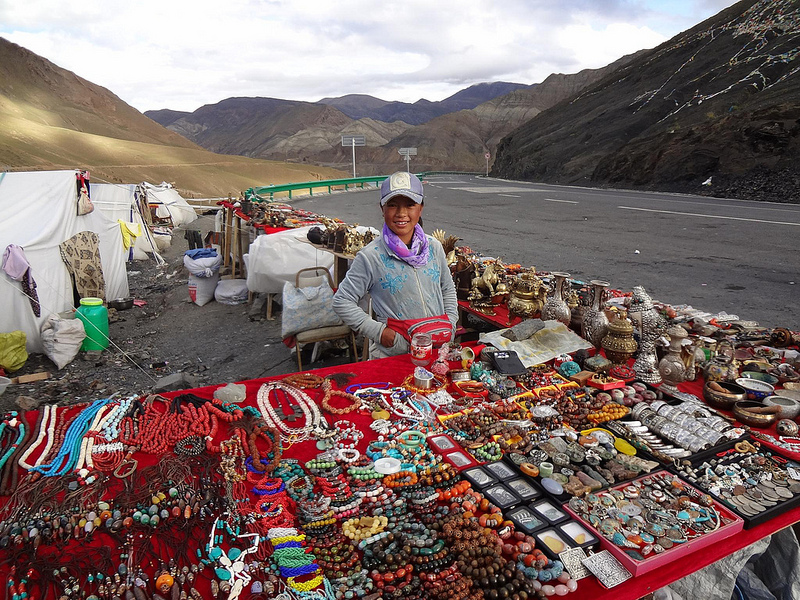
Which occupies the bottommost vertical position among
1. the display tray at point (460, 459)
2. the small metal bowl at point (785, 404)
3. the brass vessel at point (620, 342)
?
the display tray at point (460, 459)

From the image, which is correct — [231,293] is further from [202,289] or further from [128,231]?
[128,231]

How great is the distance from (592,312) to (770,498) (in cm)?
154

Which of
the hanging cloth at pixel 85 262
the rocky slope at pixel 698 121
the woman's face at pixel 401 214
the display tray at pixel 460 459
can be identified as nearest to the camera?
the display tray at pixel 460 459

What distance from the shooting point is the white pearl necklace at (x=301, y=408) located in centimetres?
220

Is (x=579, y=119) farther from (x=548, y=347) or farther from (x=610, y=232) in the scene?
(x=548, y=347)

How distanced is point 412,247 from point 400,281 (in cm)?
25

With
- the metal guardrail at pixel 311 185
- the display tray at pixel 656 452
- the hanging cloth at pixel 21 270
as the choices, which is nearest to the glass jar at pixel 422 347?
the display tray at pixel 656 452

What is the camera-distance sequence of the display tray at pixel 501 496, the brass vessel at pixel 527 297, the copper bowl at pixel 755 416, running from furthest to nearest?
the brass vessel at pixel 527 297
the copper bowl at pixel 755 416
the display tray at pixel 501 496

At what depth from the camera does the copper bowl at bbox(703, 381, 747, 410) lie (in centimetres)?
237

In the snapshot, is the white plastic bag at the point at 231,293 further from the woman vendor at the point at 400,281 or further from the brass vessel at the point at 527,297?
the brass vessel at the point at 527,297

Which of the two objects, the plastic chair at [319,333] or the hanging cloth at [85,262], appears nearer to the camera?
the plastic chair at [319,333]

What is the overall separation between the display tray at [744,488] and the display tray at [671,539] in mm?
45

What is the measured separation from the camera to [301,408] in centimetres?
241

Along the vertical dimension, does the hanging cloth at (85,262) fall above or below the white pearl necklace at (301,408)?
below
